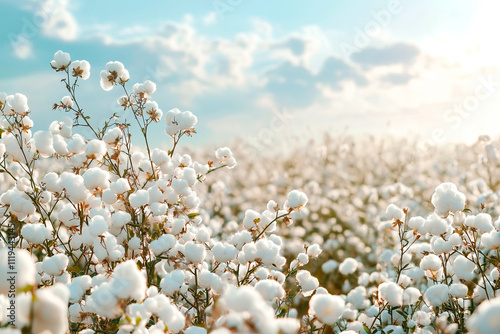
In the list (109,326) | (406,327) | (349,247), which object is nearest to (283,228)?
(349,247)

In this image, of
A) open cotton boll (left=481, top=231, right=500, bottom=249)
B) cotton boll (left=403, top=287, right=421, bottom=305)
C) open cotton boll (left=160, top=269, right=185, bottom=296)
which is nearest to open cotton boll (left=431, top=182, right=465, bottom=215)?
open cotton boll (left=481, top=231, right=500, bottom=249)

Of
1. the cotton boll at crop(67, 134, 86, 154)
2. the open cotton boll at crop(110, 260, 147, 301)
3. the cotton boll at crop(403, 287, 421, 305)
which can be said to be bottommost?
the open cotton boll at crop(110, 260, 147, 301)

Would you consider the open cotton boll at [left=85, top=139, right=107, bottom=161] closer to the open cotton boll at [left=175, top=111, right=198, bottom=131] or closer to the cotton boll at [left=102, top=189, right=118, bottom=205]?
the cotton boll at [left=102, top=189, right=118, bottom=205]

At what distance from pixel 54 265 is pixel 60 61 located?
58.9 inches

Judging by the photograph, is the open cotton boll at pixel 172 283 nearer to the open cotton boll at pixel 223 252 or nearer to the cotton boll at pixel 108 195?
the open cotton boll at pixel 223 252

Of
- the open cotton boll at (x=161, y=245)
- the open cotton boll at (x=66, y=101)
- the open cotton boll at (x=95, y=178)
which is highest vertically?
the open cotton boll at (x=66, y=101)

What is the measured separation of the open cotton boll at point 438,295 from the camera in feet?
7.52

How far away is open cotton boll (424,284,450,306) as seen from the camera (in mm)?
2293

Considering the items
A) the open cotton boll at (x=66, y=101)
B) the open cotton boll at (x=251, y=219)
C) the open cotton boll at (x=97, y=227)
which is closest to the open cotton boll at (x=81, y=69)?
the open cotton boll at (x=66, y=101)

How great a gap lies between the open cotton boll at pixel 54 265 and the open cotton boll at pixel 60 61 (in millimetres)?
1448

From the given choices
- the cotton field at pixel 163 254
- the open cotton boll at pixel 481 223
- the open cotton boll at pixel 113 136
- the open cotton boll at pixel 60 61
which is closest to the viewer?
the cotton field at pixel 163 254

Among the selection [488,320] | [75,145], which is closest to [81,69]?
[75,145]

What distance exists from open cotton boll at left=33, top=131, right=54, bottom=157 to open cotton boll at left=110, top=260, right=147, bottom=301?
64.7 inches

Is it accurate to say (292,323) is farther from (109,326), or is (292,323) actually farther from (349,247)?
(349,247)
